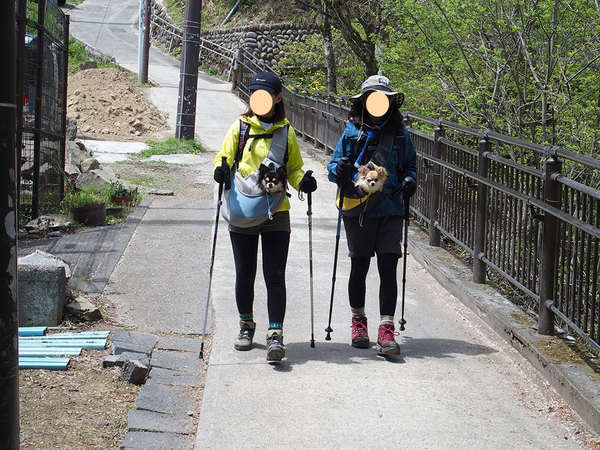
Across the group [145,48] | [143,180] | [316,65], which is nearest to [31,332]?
[143,180]

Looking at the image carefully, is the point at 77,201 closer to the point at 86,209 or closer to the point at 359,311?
the point at 86,209

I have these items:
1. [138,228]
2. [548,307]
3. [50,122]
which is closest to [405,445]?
[548,307]

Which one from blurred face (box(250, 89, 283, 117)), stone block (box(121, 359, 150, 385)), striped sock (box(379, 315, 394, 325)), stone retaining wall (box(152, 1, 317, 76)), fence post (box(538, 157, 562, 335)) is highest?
stone retaining wall (box(152, 1, 317, 76))

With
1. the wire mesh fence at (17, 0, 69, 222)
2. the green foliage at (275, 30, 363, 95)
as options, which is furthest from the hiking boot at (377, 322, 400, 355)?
the green foliage at (275, 30, 363, 95)

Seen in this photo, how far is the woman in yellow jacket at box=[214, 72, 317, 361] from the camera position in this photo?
5.27m

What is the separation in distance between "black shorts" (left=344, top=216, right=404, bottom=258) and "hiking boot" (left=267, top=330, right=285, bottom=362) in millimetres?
819

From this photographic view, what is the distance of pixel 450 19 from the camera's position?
10.3 meters

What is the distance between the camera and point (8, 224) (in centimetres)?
288

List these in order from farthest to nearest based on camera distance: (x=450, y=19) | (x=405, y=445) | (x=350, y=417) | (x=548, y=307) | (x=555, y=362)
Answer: (x=450, y=19), (x=548, y=307), (x=555, y=362), (x=350, y=417), (x=405, y=445)

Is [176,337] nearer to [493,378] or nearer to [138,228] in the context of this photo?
[493,378]

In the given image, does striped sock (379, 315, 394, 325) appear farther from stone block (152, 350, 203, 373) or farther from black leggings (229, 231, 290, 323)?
stone block (152, 350, 203, 373)

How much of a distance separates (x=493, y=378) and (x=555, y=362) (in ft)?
1.40

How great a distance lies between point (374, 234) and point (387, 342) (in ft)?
2.52

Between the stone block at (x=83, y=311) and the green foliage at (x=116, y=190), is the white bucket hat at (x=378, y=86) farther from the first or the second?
the green foliage at (x=116, y=190)
